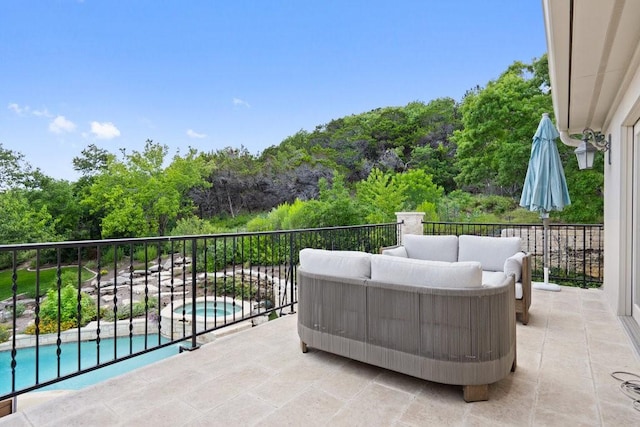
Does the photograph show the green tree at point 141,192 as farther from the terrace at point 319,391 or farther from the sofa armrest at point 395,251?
the terrace at point 319,391

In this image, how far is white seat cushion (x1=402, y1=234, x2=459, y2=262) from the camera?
4.07 metres

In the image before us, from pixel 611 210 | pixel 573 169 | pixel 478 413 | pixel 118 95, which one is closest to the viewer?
pixel 478 413

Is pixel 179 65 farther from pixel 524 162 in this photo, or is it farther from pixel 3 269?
pixel 524 162

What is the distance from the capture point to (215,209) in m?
17.6

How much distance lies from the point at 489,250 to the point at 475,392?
2.31 meters

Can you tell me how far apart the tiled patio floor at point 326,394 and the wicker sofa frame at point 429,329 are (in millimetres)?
146

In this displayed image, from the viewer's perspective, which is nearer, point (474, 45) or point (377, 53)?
point (474, 45)

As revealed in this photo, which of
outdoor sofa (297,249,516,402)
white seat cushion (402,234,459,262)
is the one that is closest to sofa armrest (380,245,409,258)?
white seat cushion (402,234,459,262)

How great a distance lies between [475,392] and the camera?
1.92 metres

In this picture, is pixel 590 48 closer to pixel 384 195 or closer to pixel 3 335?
pixel 3 335

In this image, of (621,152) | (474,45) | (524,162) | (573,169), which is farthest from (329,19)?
(621,152)

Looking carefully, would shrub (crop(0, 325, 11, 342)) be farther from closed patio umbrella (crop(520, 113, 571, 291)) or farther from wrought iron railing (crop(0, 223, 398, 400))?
closed patio umbrella (crop(520, 113, 571, 291))

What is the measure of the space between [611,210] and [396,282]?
11.2 feet

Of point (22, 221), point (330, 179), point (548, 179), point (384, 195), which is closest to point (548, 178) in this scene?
point (548, 179)
